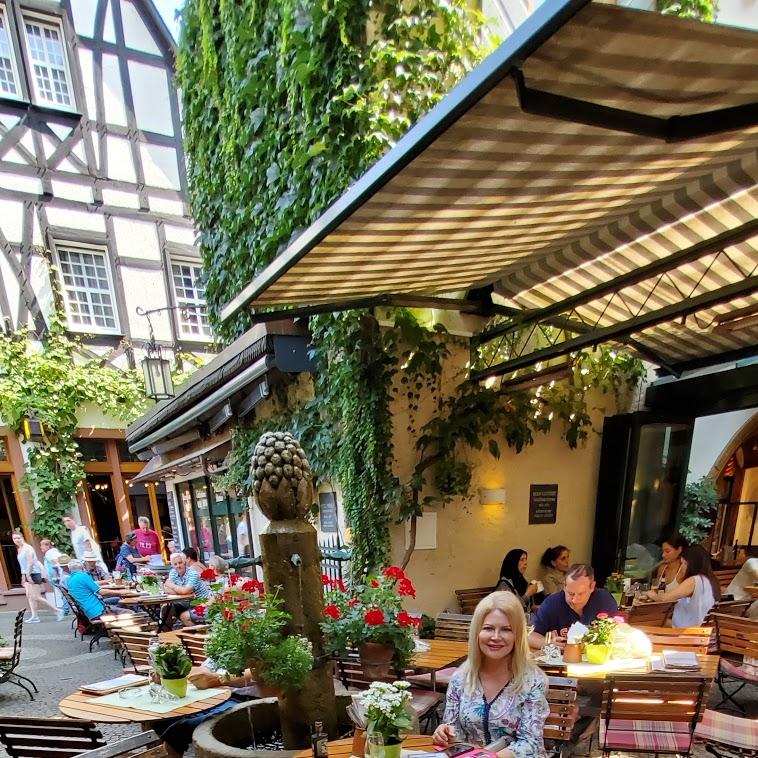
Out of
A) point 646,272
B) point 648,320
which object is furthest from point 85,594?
point 646,272

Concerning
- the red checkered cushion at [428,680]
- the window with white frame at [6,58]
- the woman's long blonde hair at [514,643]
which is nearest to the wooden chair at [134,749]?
the woman's long blonde hair at [514,643]

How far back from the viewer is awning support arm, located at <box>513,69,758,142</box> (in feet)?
6.58

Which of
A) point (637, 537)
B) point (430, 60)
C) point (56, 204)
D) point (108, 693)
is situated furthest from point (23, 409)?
point (637, 537)

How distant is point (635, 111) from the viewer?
2.32 metres

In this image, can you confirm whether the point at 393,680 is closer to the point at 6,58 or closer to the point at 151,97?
the point at 6,58

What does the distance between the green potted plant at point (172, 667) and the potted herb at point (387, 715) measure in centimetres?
176

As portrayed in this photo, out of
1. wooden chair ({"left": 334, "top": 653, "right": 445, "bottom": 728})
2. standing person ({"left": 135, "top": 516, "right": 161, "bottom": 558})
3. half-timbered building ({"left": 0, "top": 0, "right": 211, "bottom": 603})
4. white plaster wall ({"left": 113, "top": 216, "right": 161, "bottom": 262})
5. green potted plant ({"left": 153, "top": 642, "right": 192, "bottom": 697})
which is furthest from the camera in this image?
white plaster wall ({"left": 113, "top": 216, "right": 161, "bottom": 262})

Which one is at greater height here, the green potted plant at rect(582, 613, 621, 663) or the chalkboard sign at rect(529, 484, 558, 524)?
the chalkboard sign at rect(529, 484, 558, 524)

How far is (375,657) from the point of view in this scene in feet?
8.93

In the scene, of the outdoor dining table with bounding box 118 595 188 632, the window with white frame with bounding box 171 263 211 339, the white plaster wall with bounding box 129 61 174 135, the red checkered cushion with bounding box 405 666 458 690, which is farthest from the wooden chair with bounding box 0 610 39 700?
the white plaster wall with bounding box 129 61 174 135

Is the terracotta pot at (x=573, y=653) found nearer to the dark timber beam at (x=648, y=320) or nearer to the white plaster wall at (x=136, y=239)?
the dark timber beam at (x=648, y=320)

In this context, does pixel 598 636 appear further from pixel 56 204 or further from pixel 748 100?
pixel 56 204

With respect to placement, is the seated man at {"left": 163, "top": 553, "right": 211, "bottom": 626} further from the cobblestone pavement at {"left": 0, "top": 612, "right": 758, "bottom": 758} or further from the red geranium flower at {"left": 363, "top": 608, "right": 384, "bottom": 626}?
the red geranium flower at {"left": 363, "top": 608, "right": 384, "bottom": 626}

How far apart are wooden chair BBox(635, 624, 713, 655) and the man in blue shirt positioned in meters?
0.45
